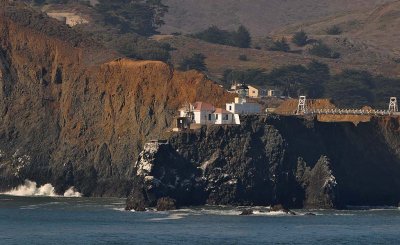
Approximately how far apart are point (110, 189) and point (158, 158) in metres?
11.7

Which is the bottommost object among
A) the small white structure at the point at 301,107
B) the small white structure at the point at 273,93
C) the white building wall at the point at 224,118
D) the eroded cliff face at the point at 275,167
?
the eroded cliff face at the point at 275,167

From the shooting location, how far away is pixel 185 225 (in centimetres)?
11950

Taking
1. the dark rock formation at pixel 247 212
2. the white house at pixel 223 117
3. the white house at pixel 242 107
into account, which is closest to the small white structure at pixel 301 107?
the white house at pixel 242 107

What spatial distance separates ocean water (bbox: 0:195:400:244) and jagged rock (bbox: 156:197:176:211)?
0.96 metres

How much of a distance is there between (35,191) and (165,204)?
18.5 meters

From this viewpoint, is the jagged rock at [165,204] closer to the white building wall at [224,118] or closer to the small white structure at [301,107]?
the white building wall at [224,118]

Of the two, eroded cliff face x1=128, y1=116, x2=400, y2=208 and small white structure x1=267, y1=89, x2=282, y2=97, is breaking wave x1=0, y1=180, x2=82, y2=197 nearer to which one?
eroded cliff face x1=128, y1=116, x2=400, y2=208

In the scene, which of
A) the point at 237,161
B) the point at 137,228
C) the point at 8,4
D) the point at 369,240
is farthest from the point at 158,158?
the point at 8,4

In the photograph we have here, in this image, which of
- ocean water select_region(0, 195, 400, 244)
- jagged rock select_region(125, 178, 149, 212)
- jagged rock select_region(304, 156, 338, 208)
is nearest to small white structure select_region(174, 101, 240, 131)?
jagged rock select_region(304, 156, 338, 208)

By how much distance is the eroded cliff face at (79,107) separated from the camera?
144 m

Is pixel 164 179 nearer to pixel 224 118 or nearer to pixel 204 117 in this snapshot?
pixel 204 117

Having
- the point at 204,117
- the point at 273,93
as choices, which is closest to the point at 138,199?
the point at 204,117

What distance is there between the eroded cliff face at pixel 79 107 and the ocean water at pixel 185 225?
8.31m

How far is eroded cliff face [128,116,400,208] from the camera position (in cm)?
→ 13312
